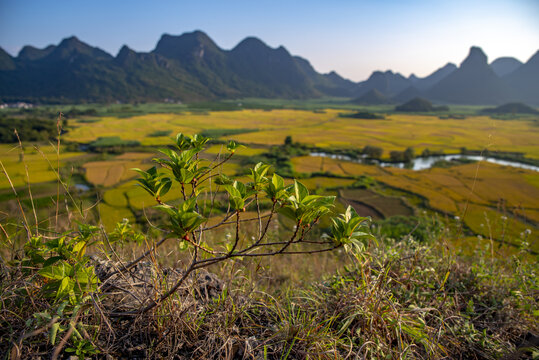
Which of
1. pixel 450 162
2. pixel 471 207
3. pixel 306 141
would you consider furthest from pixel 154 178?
pixel 306 141

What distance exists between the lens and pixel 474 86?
161125 mm

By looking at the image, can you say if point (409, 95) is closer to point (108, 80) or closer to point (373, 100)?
point (373, 100)

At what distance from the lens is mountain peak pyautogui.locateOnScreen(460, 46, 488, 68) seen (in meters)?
168

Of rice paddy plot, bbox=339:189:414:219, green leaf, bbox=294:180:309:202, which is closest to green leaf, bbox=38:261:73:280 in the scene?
green leaf, bbox=294:180:309:202

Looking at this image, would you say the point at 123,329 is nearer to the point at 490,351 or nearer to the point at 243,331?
the point at 243,331

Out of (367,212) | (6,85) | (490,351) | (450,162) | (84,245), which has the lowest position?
(367,212)

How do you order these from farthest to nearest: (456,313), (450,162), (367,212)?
(450,162), (367,212), (456,313)

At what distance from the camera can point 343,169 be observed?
35.8m

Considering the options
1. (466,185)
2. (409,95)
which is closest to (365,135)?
(466,185)

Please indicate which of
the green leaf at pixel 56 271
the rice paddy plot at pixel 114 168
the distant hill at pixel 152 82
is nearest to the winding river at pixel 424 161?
the rice paddy plot at pixel 114 168

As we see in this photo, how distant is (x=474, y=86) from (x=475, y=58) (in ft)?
83.6

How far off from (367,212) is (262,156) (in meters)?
18.5

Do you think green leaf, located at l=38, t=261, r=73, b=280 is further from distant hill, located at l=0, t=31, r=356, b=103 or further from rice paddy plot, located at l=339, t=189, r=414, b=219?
distant hill, located at l=0, t=31, r=356, b=103

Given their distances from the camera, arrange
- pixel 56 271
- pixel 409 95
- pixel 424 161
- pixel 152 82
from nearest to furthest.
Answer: pixel 56 271 → pixel 424 161 → pixel 152 82 → pixel 409 95
